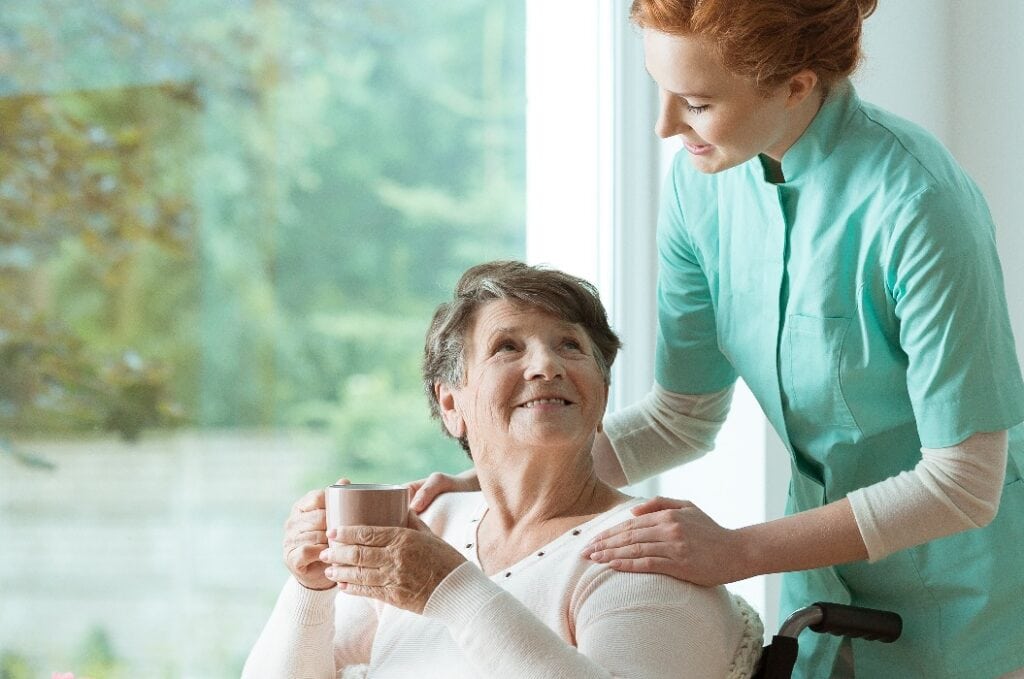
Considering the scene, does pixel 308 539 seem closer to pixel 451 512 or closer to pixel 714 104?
pixel 451 512

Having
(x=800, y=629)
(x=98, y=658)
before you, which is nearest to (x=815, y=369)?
(x=800, y=629)

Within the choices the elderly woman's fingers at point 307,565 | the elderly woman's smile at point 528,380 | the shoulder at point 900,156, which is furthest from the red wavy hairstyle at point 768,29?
the elderly woman's fingers at point 307,565

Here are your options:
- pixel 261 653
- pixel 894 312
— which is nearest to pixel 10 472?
Answer: pixel 261 653

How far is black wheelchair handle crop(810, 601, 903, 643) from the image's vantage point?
161 cm

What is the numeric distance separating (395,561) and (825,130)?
0.82 metres

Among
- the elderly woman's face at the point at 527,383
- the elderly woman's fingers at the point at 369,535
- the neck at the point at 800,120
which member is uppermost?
the neck at the point at 800,120

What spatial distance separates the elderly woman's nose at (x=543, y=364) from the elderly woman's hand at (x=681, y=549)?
10.2 inches

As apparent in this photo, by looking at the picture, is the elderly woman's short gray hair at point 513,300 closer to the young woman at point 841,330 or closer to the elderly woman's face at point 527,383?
the elderly woman's face at point 527,383

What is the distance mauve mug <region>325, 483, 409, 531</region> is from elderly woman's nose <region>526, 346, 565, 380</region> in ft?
1.08

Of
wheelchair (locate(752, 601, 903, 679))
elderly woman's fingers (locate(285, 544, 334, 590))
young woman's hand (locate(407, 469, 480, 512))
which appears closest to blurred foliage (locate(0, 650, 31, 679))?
elderly woman's fingers (locate(285, 544, 334, 590))

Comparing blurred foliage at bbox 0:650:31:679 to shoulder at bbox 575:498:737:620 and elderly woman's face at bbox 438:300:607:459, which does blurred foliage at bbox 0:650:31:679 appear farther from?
shoulder at bbox 575:498:737:620

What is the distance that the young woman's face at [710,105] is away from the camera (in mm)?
1536

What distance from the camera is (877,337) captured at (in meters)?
1.65

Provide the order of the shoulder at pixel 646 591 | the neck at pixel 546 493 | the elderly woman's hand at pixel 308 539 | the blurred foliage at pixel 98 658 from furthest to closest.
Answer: the blurred foliage at pixel 98 658 → the neck at pixel 546 493 → the elderly woman's hand at pixel 308 539 → the shoulder at pixel 646 591
